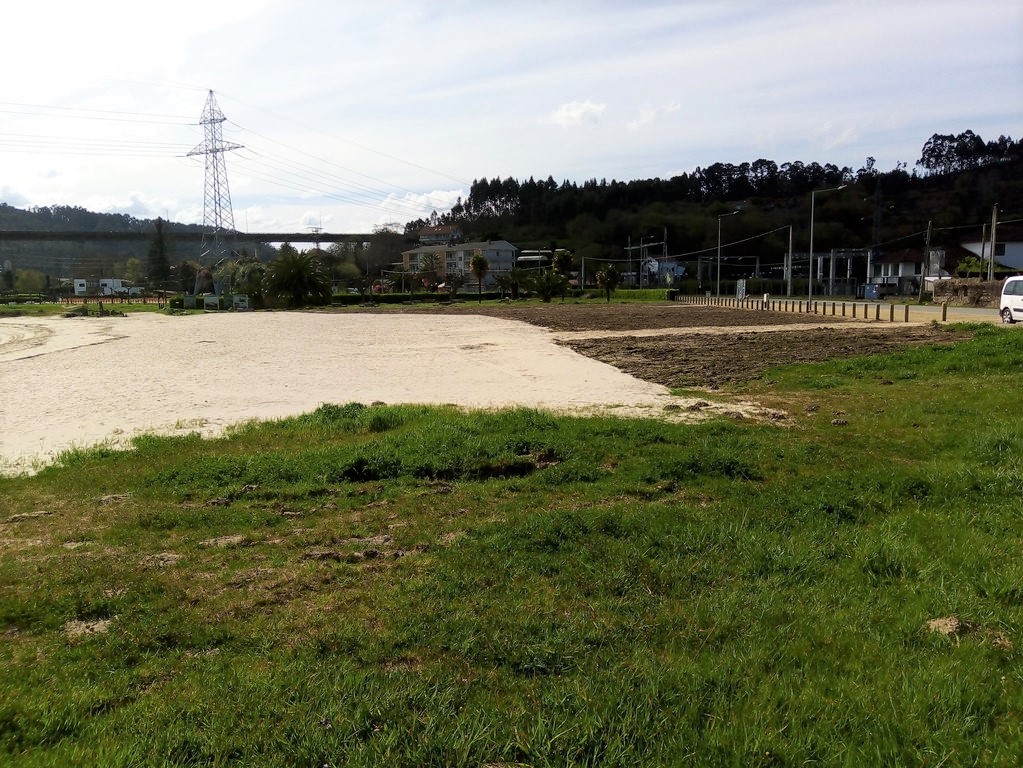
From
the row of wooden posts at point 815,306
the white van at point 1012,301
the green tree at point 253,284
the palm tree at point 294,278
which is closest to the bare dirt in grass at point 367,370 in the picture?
the white van at point 1012,301

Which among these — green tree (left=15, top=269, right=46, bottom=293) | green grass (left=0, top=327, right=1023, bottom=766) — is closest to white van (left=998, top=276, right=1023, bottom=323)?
green grass (left=0, top=327, right=1023, bottom=766)

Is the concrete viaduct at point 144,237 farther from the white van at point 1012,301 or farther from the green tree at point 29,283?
the white van at point 1012,301

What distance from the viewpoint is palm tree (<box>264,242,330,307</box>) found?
3250 inches

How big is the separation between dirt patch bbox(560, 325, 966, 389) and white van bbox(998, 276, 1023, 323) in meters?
2.65

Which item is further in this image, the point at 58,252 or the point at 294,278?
the point at 58,252

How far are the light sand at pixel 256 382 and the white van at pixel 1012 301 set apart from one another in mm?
18892

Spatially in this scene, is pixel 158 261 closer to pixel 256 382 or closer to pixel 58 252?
pixel 58 252

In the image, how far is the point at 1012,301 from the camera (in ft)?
100

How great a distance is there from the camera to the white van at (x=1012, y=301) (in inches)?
1190

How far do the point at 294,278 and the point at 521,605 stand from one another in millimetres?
82490

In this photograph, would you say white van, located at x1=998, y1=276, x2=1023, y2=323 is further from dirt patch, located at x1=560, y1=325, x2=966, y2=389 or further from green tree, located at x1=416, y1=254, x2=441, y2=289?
green tree, located at x1=416, y1=254, x2=441, y2=289

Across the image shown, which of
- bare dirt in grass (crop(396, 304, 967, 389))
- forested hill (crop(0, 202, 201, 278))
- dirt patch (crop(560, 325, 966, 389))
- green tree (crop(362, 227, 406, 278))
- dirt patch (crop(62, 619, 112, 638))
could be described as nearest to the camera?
dirt patch (crop(62, 619, 112, 638))

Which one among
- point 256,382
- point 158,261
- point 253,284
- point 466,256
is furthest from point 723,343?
point 158,261

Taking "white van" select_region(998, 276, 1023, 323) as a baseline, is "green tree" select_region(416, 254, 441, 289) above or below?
above
